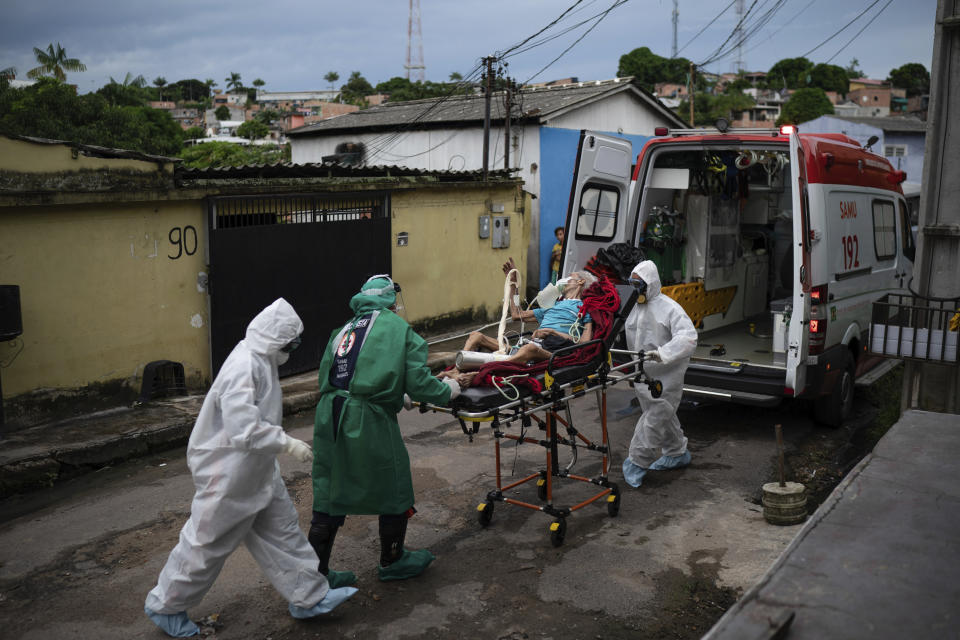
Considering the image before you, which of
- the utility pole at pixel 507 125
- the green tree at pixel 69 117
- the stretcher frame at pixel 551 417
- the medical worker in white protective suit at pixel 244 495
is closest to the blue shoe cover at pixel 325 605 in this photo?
the medical worker in white protective suit at pixel 244 495

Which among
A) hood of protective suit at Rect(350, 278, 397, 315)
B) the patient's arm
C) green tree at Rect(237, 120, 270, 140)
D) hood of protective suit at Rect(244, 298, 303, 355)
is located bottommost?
the patient's arm

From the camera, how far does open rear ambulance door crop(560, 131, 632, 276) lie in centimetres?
791

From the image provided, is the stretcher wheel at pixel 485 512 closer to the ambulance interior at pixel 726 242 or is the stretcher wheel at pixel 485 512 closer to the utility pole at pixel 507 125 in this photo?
the ambulance interior at pixel 726 242

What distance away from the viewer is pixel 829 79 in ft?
283

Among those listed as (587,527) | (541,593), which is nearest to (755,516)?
(587,527)

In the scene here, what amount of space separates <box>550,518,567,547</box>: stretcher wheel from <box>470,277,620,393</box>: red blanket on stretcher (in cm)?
92

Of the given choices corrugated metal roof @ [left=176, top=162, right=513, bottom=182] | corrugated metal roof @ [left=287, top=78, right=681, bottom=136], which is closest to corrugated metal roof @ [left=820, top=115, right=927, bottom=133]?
corrugated metal roof @ [left=287, top=78, right=681, bottom=136]

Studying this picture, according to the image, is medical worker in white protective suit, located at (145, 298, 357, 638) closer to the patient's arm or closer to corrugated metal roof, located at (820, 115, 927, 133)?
the patient's arm

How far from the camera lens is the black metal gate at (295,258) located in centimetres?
926

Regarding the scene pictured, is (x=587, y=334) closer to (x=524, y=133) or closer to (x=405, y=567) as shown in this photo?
(x=405, y=567)

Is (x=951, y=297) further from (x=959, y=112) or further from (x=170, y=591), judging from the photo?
(x=170, y=591)

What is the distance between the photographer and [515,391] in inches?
198

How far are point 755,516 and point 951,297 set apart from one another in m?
2.84

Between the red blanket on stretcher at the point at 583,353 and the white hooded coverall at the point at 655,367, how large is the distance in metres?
0.38
